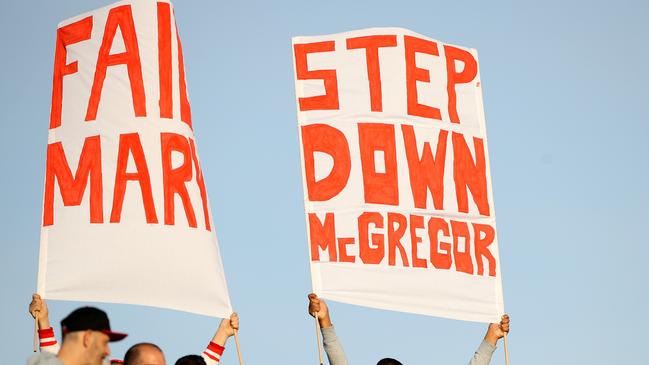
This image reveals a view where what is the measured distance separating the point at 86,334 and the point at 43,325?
140 inches

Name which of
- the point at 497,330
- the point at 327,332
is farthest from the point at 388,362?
the point at 497,330

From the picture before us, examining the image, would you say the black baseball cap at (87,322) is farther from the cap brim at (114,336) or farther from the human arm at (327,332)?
the human arm at (327,332)

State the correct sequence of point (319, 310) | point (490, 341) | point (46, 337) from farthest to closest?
point (490, 341)
point (319, 310)
point (46, 337)

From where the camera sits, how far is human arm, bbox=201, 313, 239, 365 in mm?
9938

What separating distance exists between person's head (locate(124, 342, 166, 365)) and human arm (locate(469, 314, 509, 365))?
445cm

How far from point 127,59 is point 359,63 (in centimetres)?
247

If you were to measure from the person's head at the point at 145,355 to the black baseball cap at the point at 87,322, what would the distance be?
1.08m

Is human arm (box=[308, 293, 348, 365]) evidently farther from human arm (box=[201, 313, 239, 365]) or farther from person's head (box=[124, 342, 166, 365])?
A: person's head (box=[124, 342, 166, 365])

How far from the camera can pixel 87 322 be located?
6.36 m

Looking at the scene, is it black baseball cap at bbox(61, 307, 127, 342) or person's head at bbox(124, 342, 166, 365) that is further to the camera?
person's head at bbox(124, 342, 166, 365)

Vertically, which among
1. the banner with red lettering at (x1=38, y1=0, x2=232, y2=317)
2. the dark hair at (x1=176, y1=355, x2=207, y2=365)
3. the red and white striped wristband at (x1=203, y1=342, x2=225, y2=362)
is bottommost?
the red and white striped wristband at (x1=203, y1=342, x2=225, y2=362)

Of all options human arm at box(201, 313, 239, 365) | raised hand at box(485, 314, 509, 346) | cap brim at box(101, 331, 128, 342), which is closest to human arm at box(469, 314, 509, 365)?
raised hand at box(485, 314, 509, 346)

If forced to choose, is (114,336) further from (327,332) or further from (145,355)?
(327,332)

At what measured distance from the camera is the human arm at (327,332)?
34.0 ft
